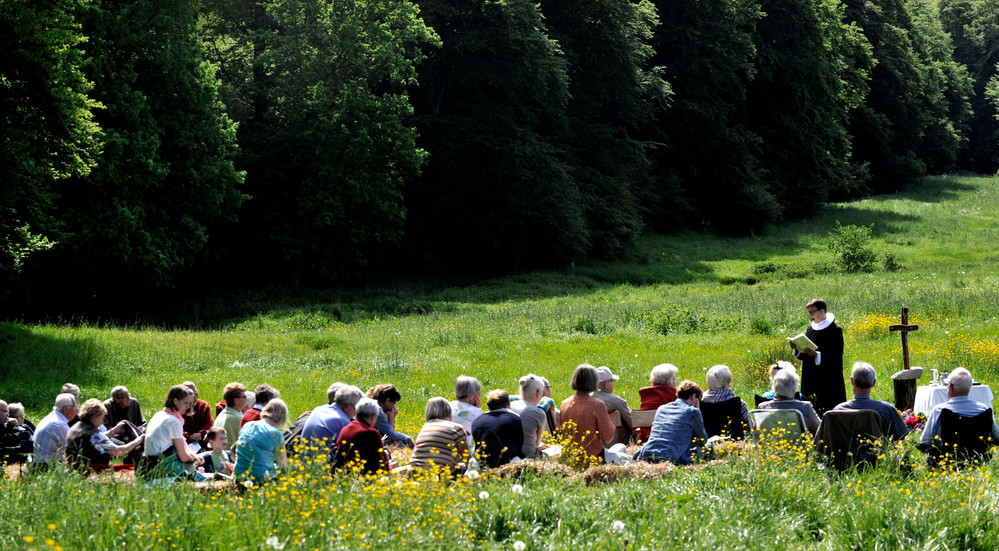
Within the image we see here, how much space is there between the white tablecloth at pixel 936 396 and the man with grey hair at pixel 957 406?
5.12 ft

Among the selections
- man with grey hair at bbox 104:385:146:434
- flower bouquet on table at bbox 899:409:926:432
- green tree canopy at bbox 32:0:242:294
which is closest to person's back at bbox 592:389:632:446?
flower bouquet on table at bbox 899:409:926:432

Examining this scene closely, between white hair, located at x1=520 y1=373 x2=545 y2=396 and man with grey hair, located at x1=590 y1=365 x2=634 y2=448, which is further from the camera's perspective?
man with grey hair, located at x1=590 y1=365 x2=634 y2=448

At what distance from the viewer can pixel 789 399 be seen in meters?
9.31

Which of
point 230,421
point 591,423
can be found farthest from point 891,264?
point 230,421

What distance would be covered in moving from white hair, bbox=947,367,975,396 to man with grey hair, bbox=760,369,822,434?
1324 millimetres

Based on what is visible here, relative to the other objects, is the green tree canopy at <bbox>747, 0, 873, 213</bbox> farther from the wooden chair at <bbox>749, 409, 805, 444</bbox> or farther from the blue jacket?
the blue jacket

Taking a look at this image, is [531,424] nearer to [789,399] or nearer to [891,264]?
[789,399]

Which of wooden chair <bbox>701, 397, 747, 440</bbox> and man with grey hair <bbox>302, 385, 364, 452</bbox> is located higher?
man with grey hair <bbox>302, 385, 364, 452</bbox>

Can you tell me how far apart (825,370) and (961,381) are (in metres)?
2.86

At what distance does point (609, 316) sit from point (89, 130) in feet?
46.9

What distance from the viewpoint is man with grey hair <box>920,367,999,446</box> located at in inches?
341

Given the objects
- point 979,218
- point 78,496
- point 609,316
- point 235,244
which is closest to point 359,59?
point 235,244

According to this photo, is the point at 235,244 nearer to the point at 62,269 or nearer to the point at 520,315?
the point at 62,269

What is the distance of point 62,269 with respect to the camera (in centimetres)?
3039
